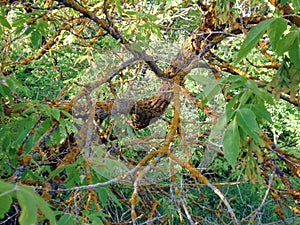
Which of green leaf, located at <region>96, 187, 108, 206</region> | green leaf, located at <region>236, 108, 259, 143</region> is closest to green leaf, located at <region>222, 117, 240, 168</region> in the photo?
green leaf, located at <region>236, 108, 259, 143</region>

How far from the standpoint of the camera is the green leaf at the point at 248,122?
2.33 feet

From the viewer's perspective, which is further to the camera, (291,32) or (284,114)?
(284,114)

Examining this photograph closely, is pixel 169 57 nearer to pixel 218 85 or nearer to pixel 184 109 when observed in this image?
pixel 184 109

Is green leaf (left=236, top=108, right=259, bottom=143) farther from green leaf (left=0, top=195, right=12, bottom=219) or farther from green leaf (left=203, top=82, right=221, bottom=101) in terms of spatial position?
green leaf (left=0, top=195, right=12, bottom=219)

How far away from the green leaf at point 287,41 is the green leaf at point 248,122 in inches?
5.4

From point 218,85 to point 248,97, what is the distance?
62mm

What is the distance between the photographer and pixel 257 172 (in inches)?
34.2

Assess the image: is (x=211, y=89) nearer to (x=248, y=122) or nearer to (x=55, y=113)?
(x=248, y=122)

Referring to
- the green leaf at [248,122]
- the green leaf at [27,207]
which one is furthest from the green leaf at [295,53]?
the green leaf at [27,207]

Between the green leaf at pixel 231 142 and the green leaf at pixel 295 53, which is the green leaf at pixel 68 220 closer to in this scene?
the green leaf at pixel 231 142

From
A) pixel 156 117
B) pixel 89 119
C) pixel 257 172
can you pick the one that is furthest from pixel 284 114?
pixel 257 172

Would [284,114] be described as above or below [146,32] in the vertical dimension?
below

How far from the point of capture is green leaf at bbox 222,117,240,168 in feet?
2.35

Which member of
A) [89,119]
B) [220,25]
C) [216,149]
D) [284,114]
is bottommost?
[284,114]
